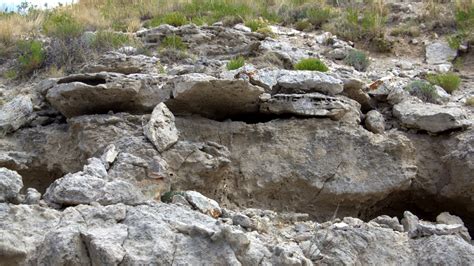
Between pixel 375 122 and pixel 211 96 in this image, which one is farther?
pixel 375 122

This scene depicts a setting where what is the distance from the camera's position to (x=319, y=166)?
23.7 feet

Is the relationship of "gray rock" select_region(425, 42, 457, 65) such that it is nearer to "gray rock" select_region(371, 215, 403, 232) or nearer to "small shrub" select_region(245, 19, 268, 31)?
"small shrub" select_region(245, 19, 268, 31)

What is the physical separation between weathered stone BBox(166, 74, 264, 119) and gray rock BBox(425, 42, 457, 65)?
3.66 metres

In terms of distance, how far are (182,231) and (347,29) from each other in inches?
264

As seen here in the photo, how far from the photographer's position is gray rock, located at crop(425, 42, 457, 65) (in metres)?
9.88

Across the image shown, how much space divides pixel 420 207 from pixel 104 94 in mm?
3795

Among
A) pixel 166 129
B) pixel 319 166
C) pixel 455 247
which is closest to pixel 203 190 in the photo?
pixel 166 129

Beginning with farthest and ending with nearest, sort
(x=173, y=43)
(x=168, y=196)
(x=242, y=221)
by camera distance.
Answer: (x=173, y=43)
(x=168, y=196)
(x=242, y=221)

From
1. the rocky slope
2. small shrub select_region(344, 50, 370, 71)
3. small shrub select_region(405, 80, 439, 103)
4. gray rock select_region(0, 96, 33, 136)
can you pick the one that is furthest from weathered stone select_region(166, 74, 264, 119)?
small shrub select_region(344, 50, 370, 71)

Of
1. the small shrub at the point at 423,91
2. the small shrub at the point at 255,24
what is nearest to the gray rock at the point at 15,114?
the small shrub at the point at 255,24

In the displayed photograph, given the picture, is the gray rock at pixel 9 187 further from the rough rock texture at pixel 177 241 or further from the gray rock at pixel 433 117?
the gray rock at pixel 433 117

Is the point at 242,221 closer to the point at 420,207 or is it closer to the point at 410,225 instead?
the point at 410,225

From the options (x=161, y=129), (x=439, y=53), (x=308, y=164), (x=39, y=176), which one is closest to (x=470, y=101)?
(x=439, y=53)

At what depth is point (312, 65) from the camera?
8.62 meters
